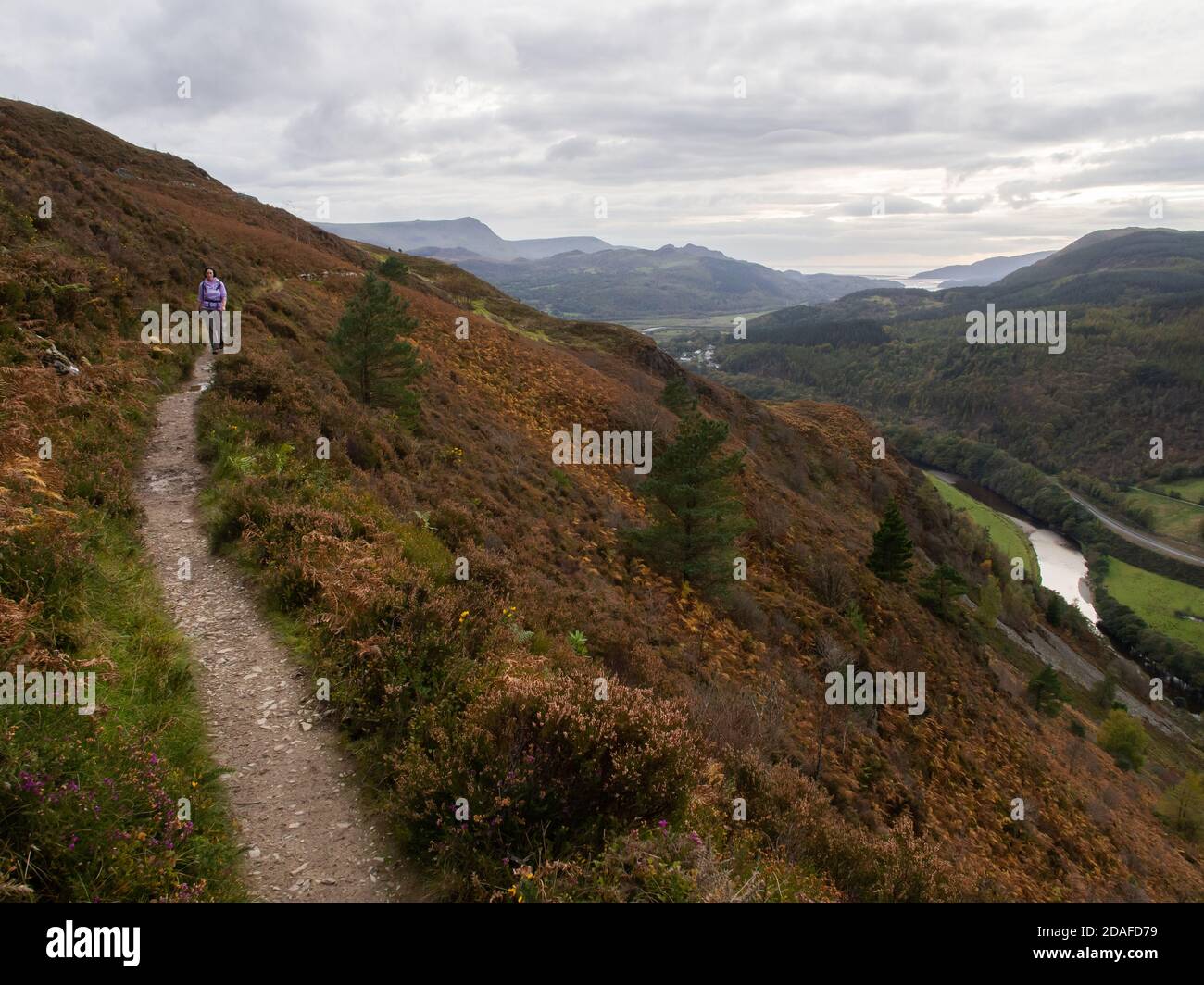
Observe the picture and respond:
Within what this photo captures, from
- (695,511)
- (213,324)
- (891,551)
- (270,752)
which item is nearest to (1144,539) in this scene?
(891,551)

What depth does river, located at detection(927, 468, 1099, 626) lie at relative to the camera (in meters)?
93.4

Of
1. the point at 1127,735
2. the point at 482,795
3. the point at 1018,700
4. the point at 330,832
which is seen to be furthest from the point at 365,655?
the point at 1127,735

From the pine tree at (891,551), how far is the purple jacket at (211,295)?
25091mm

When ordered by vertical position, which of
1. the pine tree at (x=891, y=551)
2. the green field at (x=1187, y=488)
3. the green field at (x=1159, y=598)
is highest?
the pine tree at (x=891, y=551)

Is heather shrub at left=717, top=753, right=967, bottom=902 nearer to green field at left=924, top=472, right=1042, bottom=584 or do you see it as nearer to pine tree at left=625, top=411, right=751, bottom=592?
pine tree at left=625, top=411, right=751, bottom=592

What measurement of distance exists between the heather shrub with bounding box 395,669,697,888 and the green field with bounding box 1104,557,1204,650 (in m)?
A: 108

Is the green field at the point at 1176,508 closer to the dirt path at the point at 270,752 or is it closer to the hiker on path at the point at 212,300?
the hiker on path at the point at 212,300

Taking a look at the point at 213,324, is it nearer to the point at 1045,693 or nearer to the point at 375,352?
the point at 375,352

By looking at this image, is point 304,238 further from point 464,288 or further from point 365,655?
point 365,655

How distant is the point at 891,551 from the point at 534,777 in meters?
24.9

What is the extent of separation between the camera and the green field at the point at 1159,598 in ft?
277

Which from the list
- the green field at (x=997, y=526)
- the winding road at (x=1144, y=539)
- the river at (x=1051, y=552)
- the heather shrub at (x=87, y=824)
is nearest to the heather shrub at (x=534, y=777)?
the heather shrub at (x=87, y=824)

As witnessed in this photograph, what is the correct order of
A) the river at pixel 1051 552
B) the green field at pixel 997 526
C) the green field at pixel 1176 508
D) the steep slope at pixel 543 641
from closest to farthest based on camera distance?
the steep slope at pixel 543 641 → the green field at pixel 997 526 → the river at pixel 1051 552 → the green field at pixel 1176 508

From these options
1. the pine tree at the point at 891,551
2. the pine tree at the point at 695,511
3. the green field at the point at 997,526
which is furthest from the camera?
the green field at the point at 997,526
